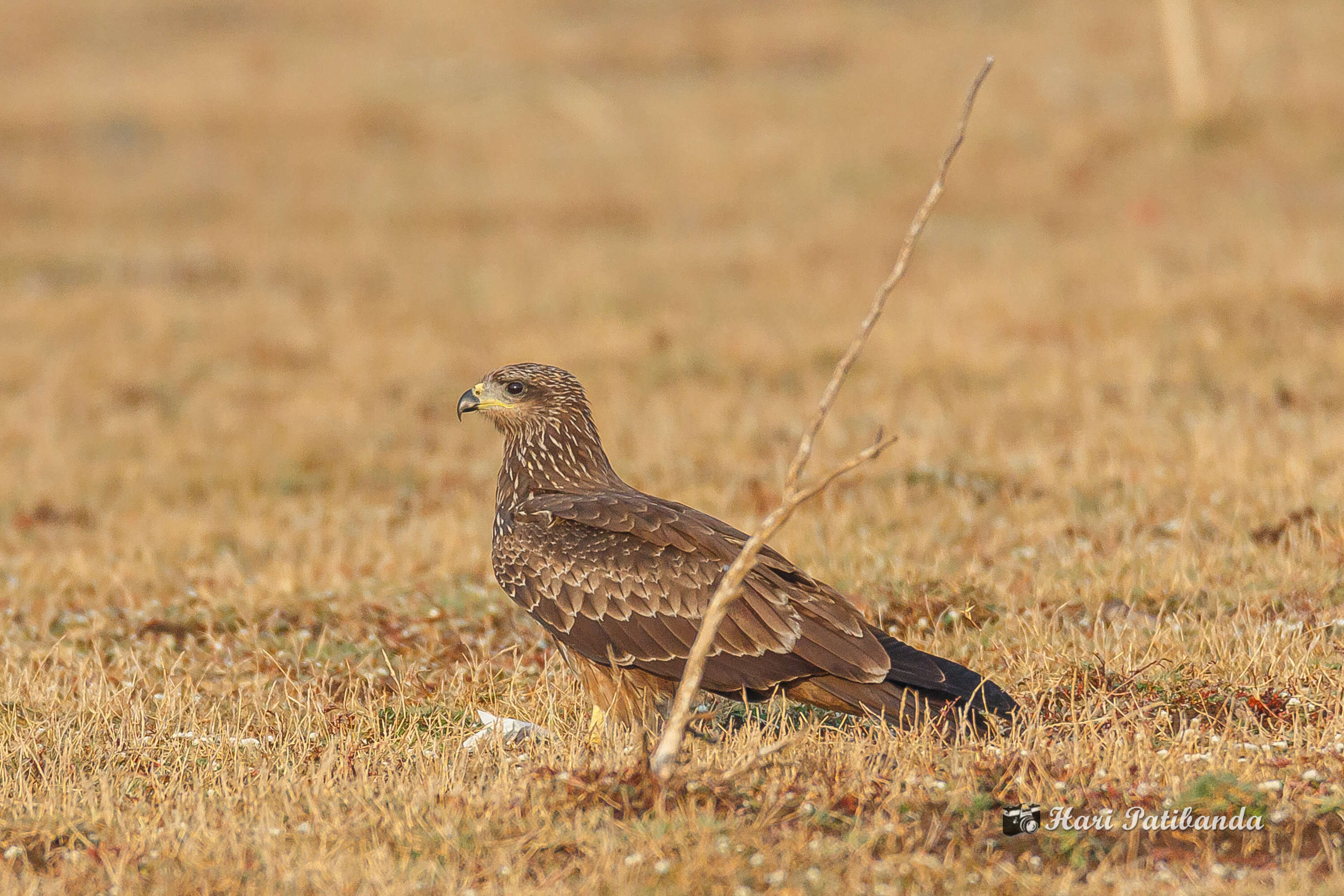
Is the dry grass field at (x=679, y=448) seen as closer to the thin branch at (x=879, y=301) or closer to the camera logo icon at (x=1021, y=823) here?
the camera logo icon at (x=1021, y=823)

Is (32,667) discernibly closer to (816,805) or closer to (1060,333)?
(816,805)

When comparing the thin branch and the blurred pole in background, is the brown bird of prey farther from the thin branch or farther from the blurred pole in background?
the blurred pole in background

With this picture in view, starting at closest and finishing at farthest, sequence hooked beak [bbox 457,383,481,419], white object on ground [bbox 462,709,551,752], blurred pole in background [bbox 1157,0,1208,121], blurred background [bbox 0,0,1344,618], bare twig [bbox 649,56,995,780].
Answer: bare twig [bbox 649,56,995,780]
white object on ground [bbox 462,709,551,752]
hooked beak [bbox 457,383,481,419]
blurred background [bbox 0,0,1344,618]
blurred pole in background [bbox 1157,0,1208,121]

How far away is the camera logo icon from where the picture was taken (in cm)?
468

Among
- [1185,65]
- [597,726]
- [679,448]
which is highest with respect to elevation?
[1185,65]

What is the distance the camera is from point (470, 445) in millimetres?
14023

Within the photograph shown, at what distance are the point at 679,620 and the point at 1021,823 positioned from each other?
1748 millimetres

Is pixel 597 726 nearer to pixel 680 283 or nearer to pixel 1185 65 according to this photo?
pixel 680 283

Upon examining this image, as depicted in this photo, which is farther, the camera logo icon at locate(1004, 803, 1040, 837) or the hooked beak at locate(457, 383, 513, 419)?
the hooked beak at locate(457, 383, 513, 419)

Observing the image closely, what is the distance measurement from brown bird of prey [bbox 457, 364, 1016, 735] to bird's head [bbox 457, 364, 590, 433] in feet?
1.43

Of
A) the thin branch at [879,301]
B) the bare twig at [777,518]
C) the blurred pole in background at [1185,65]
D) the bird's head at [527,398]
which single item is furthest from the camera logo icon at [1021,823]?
the blurred pole in background at [1185,65]
